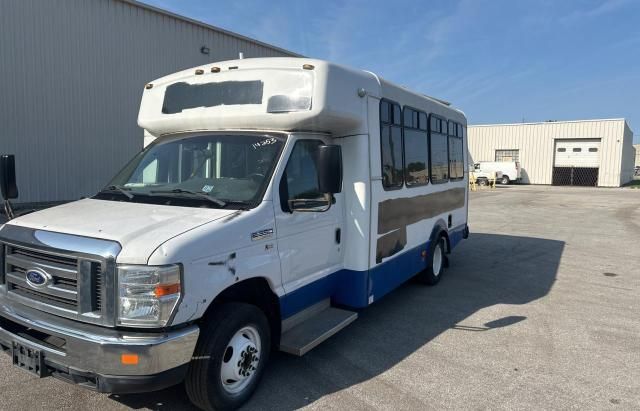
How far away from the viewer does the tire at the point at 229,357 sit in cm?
331

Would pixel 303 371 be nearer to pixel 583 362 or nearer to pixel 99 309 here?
pixel 99 309

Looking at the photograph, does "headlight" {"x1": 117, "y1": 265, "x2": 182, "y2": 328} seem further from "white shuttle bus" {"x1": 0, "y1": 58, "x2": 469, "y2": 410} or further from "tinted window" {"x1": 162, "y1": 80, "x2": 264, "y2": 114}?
"tinted window" {"x1": 162, "y1": 80, "x2": 264, "y2": 114}

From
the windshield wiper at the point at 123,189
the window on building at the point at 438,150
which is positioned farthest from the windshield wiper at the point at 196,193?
the window on building at the point at 438,150

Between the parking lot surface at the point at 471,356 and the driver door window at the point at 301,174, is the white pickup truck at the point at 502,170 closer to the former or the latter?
the parking lot surface at the point at 471,356

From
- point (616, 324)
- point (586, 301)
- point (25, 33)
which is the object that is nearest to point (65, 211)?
point (616, 324)

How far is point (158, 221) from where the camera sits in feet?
11.0

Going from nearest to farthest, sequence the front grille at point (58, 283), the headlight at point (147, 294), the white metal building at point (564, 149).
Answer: the headlight at point (147, 294)
the front grille at point (58, 283)
the white metal building at point (564, 149)

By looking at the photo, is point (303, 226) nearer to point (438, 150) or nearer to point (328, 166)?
point (328, 166)

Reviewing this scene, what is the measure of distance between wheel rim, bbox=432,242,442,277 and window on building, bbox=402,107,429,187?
1.31 metres

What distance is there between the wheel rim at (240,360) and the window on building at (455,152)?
539 cm

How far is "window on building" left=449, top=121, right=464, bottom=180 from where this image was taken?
812 centimetres

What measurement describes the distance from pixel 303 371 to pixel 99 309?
206cm

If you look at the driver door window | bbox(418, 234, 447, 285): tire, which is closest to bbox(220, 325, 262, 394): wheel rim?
the driver door window

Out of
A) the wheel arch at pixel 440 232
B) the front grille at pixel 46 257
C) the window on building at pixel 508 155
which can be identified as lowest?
the wheel arch at pixel 440 232
